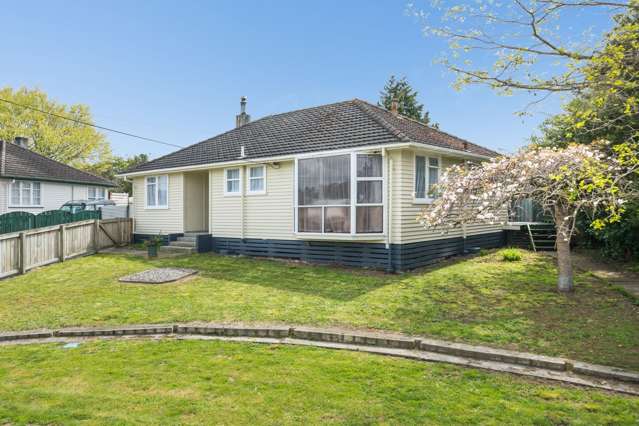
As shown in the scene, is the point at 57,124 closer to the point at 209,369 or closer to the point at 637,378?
the point at 209,369

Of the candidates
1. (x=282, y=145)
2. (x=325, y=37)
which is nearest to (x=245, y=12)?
(x=325, y=37)

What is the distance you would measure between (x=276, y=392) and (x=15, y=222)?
50.9ft

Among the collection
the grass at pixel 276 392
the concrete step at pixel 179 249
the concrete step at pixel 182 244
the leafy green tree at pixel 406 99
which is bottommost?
the grass at pixel 276 392

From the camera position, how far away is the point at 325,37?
1898 centimetres

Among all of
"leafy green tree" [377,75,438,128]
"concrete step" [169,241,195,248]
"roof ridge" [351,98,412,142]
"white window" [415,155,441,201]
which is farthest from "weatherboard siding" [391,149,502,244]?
"leafy green tree" [377,75,438,128]

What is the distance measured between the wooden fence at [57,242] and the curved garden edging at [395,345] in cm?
628

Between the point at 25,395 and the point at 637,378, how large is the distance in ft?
21.9

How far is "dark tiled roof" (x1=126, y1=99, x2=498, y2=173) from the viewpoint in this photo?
1205 centimetres

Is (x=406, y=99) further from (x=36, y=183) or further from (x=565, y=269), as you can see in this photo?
(x=565, y=269)

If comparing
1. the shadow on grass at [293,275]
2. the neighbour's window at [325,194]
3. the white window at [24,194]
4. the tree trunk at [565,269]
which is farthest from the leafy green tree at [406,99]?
the tree trunk at [565,269]

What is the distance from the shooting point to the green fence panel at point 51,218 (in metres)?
15.5

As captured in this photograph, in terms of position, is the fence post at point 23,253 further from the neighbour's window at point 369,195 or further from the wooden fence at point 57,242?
the neighbour's window at point 369,195

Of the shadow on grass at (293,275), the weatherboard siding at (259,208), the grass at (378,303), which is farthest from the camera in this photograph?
the weatherboard siding at (259,208)

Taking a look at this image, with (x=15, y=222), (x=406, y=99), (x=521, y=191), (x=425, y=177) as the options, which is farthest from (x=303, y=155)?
(x=406, y=99)
